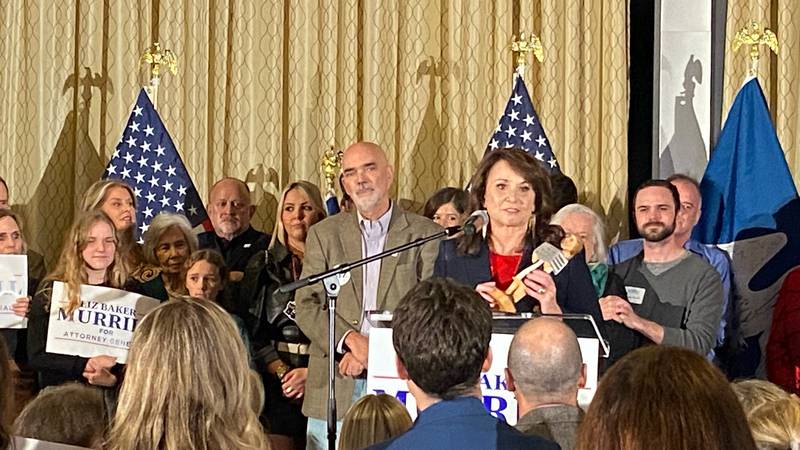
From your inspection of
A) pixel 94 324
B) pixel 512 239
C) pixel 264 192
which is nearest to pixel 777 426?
pixel 512 239

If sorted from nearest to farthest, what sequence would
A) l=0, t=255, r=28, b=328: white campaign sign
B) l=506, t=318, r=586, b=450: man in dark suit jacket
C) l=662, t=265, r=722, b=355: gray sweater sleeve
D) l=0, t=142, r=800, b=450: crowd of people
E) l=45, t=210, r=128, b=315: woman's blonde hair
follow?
l=0, t=142, r=800, b=450: crowd of people < l=506, t=318, r=586, b=450: man in dark suit jacket < l=662, t=265, r=722, b=355: gray sweater sleeve < l=45, t=210, r=128, b=315: woman's blonde hair < l=0, t=255, r=28, b=328: white campaign sign

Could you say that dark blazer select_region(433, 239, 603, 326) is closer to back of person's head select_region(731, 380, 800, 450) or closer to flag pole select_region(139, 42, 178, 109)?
back of person's head select_region(731, 380, 800, 450)

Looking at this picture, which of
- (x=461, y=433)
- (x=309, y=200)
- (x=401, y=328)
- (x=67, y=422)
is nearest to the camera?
(x=461, y=433)

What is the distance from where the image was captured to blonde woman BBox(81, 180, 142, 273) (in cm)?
645

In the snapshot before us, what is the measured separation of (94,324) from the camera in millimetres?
5570

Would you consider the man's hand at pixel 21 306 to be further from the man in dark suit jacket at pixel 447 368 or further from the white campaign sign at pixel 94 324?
the man in dark suit jacket at pixel 447 368

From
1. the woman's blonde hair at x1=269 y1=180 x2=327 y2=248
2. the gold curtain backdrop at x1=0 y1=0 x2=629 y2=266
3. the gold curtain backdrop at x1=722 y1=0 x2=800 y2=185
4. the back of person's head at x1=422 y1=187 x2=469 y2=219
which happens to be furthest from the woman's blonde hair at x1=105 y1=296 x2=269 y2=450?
the gold curtain backdrop at x1=0 y1=0 x2=629 y2=266

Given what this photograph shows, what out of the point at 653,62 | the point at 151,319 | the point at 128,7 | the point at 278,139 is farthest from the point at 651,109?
the point at 151,319

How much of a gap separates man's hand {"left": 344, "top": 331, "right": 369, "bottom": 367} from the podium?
730 mm

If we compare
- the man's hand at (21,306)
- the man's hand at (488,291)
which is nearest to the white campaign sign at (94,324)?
the man's hand at (21,306)

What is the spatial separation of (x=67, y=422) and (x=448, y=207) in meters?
3.91

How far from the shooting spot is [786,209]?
23.7 feet

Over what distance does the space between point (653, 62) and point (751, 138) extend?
40.3 inches

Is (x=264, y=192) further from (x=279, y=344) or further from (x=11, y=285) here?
(x=11, y=285)
